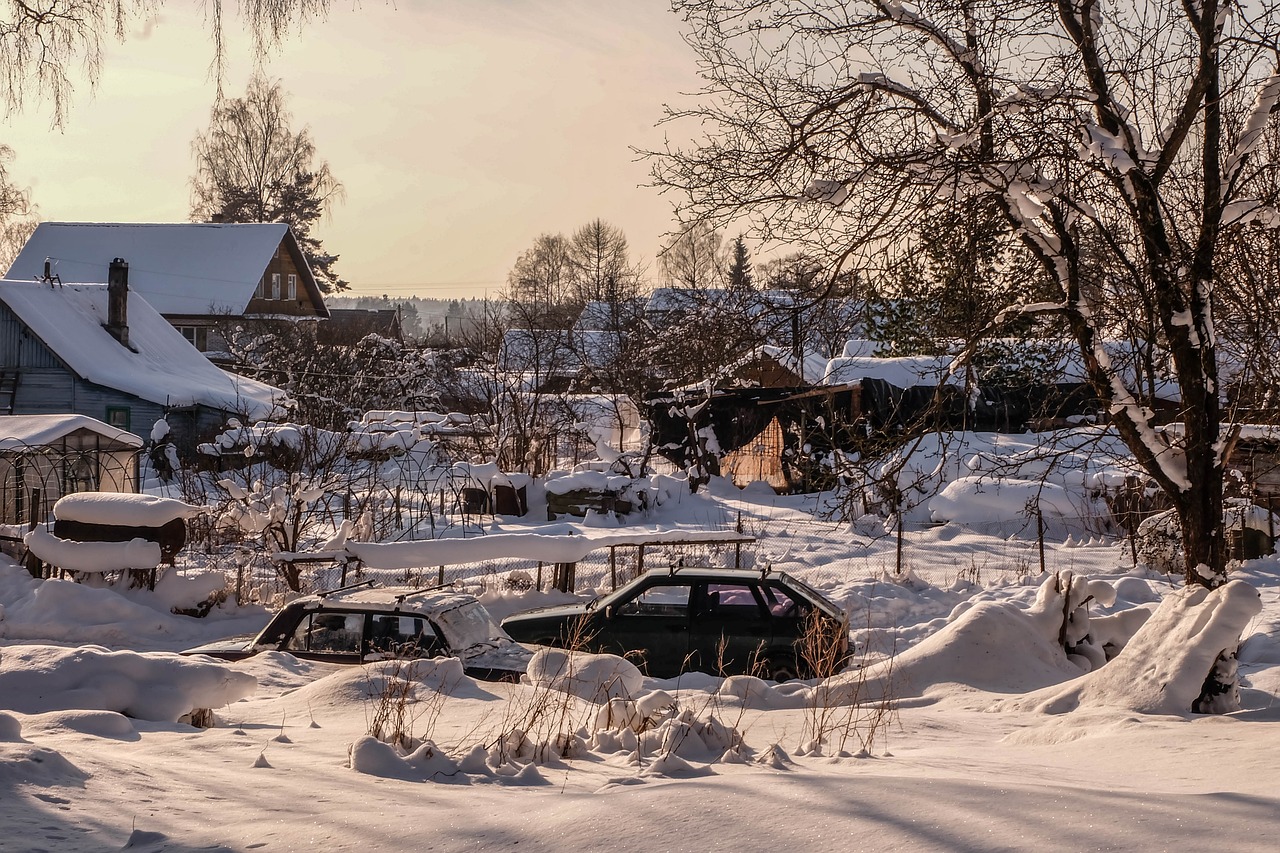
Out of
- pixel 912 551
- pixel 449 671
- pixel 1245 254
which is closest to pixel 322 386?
pixel 912 551

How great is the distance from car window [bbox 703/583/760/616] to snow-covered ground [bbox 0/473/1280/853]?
0.98 m

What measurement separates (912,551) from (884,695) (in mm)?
10293

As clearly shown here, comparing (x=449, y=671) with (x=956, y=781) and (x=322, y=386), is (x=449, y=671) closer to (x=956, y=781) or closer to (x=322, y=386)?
(x=956, y=781)

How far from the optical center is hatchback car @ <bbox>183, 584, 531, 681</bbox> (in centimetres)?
1014

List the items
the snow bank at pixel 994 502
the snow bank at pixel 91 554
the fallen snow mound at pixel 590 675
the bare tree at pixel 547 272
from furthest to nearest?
the bare tree at pixel 547 272, the snow bank at pixel 994 502, the snow bank at pixel 91 554, the fallen snow mound at pixel 590 675

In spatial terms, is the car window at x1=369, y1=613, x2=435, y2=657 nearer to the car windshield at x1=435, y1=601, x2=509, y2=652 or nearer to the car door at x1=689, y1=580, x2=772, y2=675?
the car windshield at x1=435, y1=601, x2=509, y2=652

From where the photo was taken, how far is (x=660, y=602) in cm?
1131

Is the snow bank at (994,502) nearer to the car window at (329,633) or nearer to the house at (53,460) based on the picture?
the car window at (329,633)

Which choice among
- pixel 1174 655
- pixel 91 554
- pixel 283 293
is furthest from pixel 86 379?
pixel 1174 655

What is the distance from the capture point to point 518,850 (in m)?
4.42

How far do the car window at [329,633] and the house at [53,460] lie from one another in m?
8.85

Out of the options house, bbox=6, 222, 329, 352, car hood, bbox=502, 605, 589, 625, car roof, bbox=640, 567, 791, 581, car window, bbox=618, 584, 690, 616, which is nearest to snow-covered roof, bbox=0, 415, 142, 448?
car hood, bbox=502, 605, 589, 625

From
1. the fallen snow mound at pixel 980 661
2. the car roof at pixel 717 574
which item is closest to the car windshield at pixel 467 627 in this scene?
the car roof at pixel 717 574

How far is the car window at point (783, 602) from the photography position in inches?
440
